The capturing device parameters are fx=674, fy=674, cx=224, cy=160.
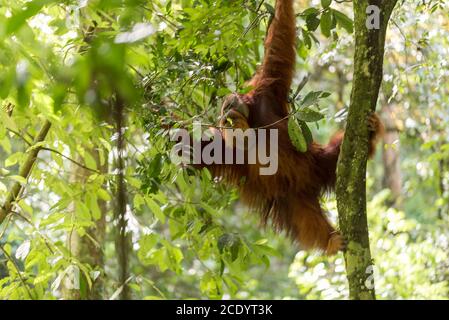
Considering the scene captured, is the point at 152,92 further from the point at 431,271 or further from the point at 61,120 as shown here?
the point at 431,271

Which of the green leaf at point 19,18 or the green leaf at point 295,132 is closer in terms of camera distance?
the green leaf at point 19,18

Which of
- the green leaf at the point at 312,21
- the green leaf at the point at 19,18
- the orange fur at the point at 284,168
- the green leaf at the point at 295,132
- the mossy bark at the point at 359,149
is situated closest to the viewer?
the green leaf at the point at 19,18

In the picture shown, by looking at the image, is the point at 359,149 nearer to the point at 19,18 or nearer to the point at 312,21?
the point at 312,21

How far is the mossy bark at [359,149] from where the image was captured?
274 centimetres

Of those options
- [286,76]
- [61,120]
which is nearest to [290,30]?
[286,76]

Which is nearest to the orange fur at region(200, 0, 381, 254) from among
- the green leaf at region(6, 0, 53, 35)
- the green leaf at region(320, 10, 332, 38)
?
the green leaf at region(320, 10, 332, 38)

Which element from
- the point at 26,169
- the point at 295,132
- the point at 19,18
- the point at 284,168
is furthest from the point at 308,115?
the point at 26,169

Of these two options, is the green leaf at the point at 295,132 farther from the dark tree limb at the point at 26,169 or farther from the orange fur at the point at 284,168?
the dark tree limb at the point at 26,169

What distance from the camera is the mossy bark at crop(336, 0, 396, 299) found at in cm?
274

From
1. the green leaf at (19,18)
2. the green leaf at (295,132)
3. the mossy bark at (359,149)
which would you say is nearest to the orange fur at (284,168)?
the green leaf at (295,132)

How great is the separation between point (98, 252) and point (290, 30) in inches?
89.5

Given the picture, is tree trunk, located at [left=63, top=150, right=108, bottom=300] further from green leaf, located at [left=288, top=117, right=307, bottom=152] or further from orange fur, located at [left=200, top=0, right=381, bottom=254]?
green leaf, located at [left=288, top=117, right=307, bottom=152]

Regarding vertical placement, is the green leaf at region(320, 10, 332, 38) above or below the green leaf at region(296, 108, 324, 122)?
above

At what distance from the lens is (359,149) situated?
9.07ft
